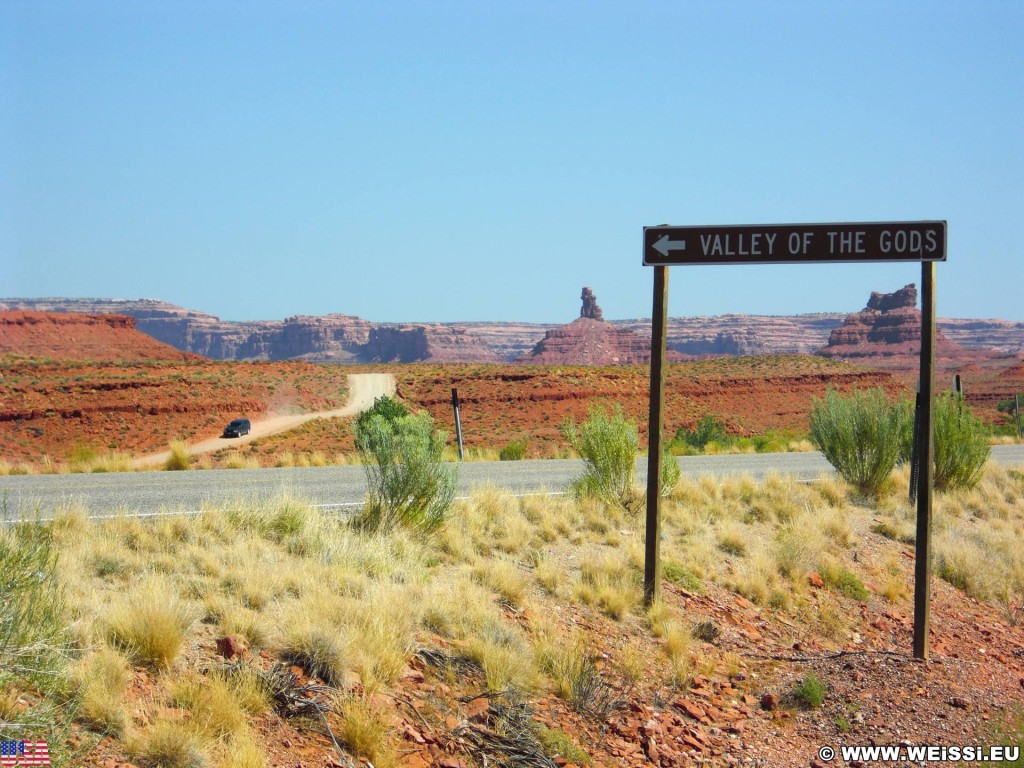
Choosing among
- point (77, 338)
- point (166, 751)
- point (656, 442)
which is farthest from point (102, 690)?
point (77, 338)

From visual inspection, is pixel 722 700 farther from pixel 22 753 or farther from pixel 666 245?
pixel 22 753

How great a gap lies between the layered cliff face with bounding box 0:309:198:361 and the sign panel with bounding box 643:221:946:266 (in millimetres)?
99336

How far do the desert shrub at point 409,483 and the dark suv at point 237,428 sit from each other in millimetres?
40519

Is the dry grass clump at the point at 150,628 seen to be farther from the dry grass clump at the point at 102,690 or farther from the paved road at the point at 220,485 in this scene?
the paved road at the point at 220,485

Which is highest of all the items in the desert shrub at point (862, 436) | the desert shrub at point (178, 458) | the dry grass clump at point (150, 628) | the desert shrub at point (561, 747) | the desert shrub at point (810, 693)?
the desert shrub at point (862, 436)

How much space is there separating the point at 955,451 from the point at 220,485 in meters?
11.1

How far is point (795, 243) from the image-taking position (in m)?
7.85

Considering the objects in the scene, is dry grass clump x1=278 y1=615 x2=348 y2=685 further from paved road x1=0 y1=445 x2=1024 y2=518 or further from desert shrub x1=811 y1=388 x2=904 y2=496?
desert shrub x1=811 y1=388 x2=904 y2=496

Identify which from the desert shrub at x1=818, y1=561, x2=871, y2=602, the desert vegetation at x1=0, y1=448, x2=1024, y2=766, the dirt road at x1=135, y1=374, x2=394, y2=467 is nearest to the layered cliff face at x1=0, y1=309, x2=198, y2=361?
the dirt road at x1=135, y1=374, x2=394, y2=467

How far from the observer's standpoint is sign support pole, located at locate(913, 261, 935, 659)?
25.8 ft

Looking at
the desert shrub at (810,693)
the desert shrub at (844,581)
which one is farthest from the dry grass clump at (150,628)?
the desert shrub at (844,581)

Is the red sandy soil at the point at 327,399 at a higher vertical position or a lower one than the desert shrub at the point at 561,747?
lower

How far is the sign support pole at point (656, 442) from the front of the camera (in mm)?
8203

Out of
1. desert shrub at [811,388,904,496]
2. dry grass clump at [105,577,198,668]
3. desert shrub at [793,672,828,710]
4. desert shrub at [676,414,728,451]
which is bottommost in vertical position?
desert shrub at [676,414,728,451]
